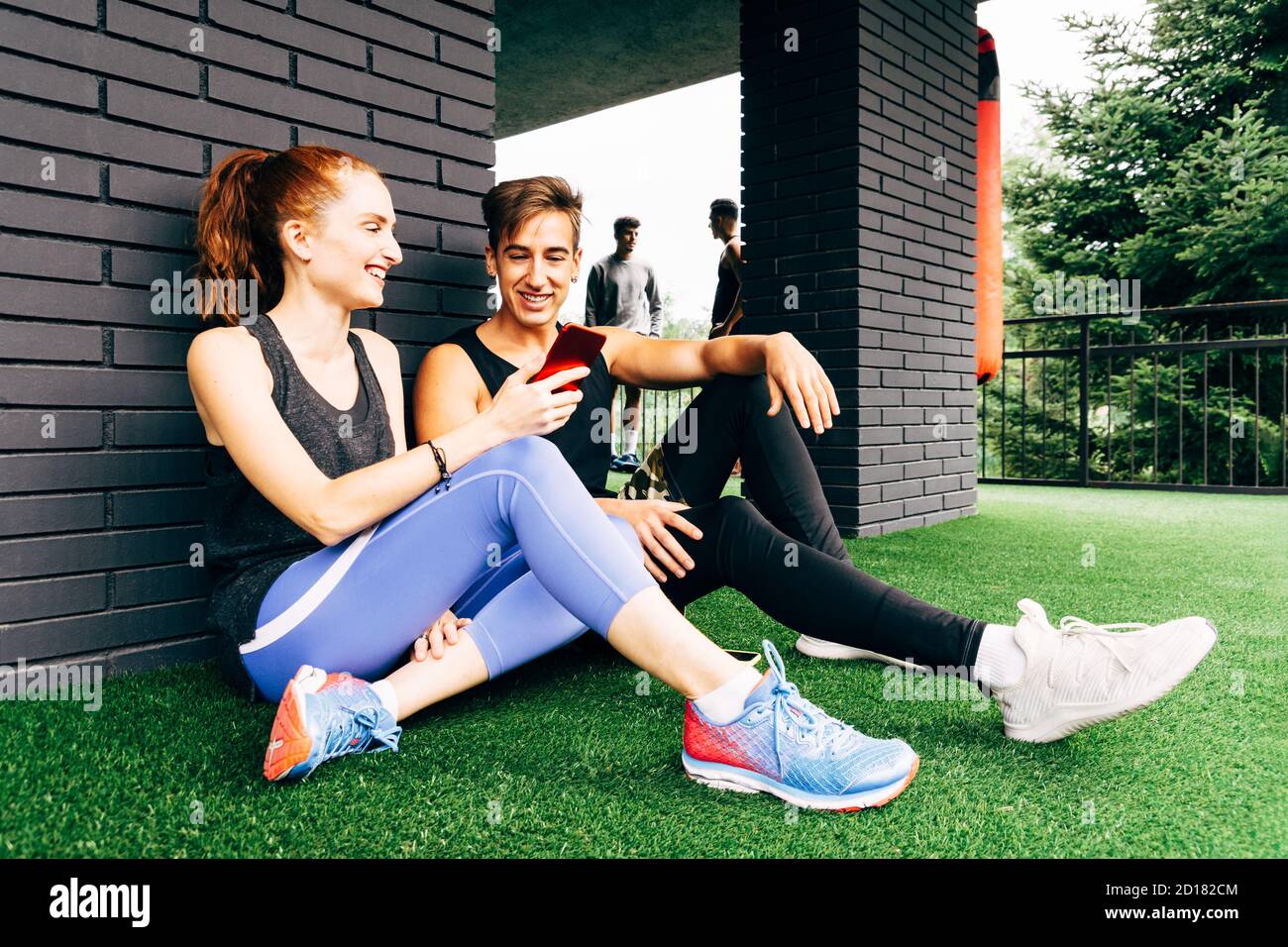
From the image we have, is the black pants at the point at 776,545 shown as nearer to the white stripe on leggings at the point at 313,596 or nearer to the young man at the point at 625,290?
the white stripe on leggings at the point at 313,596

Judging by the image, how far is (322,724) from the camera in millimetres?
1379

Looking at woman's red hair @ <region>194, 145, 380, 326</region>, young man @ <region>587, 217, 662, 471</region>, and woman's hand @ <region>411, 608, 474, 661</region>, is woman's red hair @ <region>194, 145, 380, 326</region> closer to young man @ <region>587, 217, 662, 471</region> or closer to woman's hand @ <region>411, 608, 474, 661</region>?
woman's hand @ <region>411, 608, 474, 661</region>

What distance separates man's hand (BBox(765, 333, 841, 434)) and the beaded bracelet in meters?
0.79

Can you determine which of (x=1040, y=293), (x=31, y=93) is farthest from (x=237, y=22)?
(x=1040, y=293)

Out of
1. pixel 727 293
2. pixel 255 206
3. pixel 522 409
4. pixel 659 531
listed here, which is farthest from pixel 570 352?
pixel 727 293

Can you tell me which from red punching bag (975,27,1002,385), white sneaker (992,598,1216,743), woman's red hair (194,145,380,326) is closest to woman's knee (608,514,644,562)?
white sneaker (992,598,1216,743)

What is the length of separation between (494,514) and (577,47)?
706cm

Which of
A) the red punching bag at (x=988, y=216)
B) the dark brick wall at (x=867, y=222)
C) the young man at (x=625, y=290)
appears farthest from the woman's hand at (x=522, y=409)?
the young man at (x=625, y=290)

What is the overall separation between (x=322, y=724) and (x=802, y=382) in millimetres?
1193

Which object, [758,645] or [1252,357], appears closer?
[758,645]

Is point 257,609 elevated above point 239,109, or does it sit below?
below

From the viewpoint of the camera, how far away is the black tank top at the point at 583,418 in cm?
211
